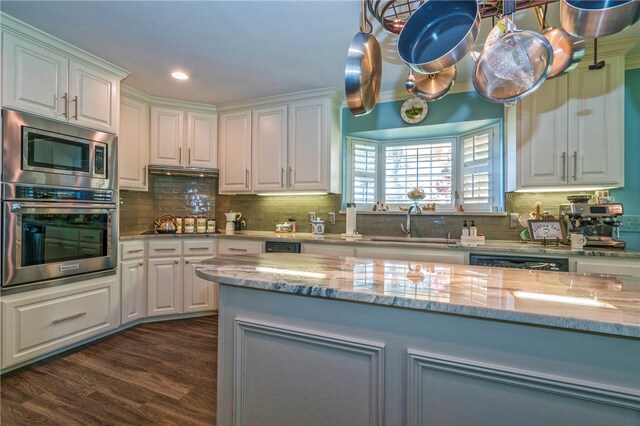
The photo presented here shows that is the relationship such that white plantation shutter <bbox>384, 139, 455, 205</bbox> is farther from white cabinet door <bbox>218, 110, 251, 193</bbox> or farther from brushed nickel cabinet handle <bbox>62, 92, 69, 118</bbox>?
brushed nickel cabinet handle <bbox>62, 92, 69, 118</bbox>

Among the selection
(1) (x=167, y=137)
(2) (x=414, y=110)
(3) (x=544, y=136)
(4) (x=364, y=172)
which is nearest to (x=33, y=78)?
(1) (x=167, y=137)

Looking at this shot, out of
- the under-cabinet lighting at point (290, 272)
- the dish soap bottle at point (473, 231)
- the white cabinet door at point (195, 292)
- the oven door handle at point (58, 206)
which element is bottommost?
the white cabinet door at point (195, 292)

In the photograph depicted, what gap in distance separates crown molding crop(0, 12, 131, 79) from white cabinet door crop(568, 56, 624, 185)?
3.76 meters

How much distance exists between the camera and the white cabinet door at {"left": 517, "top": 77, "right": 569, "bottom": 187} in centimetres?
242

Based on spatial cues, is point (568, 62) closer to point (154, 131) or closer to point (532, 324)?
point (532, 324)

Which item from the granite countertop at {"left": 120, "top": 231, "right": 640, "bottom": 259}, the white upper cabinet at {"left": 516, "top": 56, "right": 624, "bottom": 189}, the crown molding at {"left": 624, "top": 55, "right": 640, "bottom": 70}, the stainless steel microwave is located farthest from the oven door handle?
the crown molding at {"left": 624, "top": 55, "right": 640, "bottom": 70}

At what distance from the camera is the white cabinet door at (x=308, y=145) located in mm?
3234

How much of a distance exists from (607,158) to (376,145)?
2002 mm

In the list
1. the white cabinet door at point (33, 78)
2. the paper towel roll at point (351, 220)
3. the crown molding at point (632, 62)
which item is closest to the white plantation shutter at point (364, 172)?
the paper towel roll at point (351, 220)

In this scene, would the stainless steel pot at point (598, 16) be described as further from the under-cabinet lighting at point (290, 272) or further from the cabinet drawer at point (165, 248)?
the cabinet drawer at point (165, 248)

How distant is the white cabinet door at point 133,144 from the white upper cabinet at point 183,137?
0.08 m

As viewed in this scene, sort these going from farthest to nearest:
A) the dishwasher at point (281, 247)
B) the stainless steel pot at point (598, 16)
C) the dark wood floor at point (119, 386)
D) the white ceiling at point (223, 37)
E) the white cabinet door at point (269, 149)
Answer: the white cabinet door at point (269, 149), the dishwasher at point (281, 247), the white ceiling at point (223, 37), the dark wood floor at point (119, 386), the stainless steel pot at point (598, 16)

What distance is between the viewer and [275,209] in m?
3.85

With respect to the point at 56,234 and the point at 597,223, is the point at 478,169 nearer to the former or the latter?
the point at 597,223
